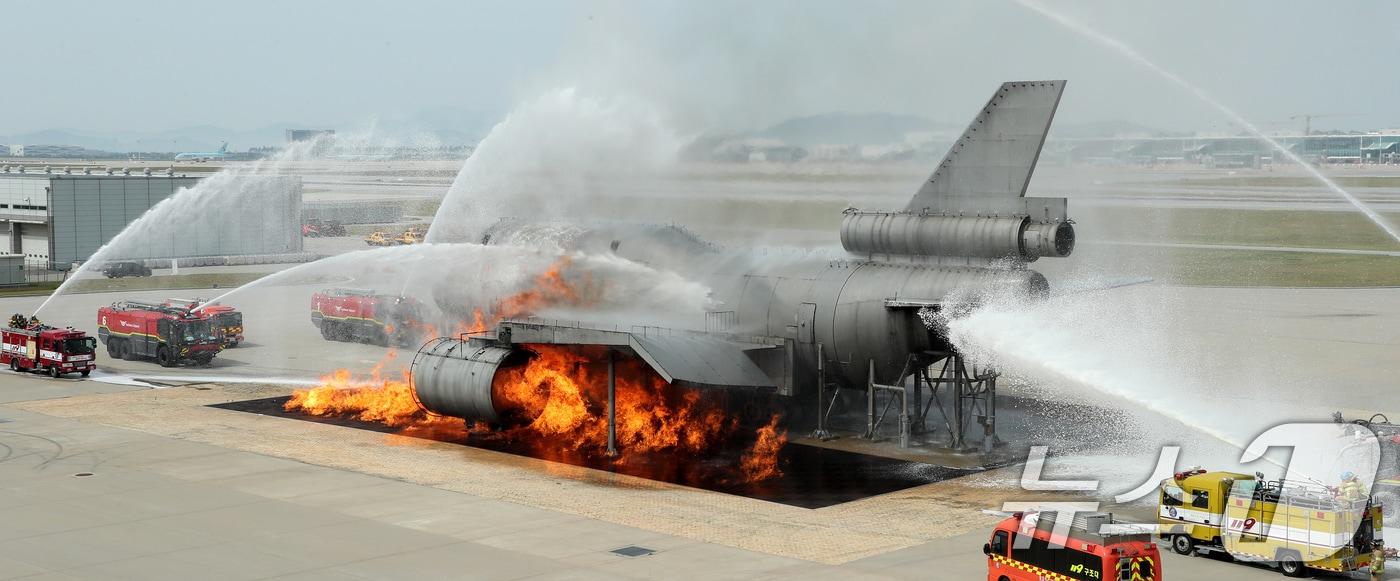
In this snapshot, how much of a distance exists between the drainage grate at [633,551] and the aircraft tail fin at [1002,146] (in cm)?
1737

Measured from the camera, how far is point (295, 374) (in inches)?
2350

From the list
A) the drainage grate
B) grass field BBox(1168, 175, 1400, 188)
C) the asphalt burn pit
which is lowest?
the drainage grate

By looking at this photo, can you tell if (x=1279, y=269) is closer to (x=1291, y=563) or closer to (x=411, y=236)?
(x=411, y=236)

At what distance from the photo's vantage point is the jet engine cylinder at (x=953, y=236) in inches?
1572

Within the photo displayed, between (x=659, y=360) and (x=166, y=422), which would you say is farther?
(x=166, y=422)

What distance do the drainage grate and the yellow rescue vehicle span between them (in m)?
11.6

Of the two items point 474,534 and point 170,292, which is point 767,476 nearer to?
point 474,534

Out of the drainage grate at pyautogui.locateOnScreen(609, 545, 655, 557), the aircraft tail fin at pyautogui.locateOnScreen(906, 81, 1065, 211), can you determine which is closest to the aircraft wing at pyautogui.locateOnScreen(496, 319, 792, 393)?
the aircraft tail fin at pyautogui.locateOnScreen(906, 81, 1065, 211)

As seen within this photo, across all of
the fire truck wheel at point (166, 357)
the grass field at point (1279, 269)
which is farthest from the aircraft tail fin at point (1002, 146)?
the grass field at point (1279, 269)

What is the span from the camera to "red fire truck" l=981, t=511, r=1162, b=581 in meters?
24.7

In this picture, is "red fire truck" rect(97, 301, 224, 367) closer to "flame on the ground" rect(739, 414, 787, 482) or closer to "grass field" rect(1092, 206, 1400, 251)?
"flame on the ground" rect(739, 414, 787, 482)

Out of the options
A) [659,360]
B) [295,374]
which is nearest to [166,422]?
[295,374]

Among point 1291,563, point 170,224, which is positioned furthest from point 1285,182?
point 1291,563

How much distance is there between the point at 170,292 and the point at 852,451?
201 ft
